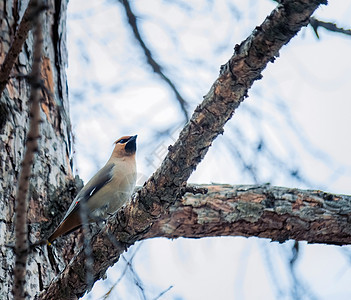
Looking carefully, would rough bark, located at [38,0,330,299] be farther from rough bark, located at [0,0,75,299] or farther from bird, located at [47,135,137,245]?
bird, located at [47,135,137,245]

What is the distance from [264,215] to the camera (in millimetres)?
2932

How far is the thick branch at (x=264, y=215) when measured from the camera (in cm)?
290

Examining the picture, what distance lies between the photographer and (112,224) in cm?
220

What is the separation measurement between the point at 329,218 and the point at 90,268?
133 cm

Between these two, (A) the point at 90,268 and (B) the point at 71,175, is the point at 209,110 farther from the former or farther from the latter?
(B) the point at 71,175

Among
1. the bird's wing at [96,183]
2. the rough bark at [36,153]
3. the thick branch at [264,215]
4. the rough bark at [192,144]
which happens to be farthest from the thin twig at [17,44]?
the thick branch at [264,215]

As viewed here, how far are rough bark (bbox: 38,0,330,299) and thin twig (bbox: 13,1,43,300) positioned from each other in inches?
27.3

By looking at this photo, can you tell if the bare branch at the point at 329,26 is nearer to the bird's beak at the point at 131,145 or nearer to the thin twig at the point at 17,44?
the thin twig at the point at 17,44

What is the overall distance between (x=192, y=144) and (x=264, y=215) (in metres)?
1.16

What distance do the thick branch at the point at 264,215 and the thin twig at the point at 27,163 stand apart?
1.60 meters

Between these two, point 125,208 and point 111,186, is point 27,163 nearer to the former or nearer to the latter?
point 125,208

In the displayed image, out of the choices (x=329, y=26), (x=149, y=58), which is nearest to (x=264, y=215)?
(x=329, y=26)

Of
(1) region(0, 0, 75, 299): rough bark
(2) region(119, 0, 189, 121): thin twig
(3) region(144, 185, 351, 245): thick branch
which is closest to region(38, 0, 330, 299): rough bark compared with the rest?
(1) region(0, 0, 75, 299): rough bark

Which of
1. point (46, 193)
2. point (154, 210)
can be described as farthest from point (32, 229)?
point (154, 210)
